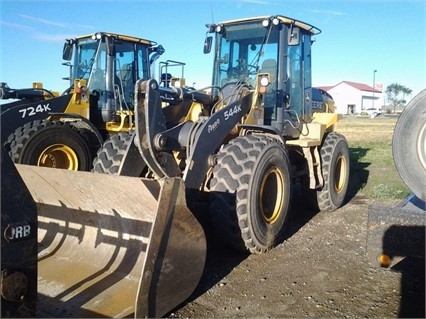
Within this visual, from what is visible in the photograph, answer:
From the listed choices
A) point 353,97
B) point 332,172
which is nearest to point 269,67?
point 332,172

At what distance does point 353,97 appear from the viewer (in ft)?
247

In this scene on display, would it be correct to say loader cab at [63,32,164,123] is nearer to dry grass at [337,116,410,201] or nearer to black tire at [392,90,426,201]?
dry grass at [337,116,410,201]

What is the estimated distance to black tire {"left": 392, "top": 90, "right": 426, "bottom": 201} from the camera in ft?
10.0

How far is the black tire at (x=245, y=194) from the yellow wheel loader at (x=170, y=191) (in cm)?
1

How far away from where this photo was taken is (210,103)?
18.8 feet

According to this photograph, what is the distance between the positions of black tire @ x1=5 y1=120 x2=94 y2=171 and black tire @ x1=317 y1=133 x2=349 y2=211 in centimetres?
410

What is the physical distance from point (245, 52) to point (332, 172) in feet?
7.71

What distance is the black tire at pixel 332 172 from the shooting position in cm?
661

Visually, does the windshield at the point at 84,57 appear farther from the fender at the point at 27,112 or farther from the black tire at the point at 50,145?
the black tire at the point at 50,145

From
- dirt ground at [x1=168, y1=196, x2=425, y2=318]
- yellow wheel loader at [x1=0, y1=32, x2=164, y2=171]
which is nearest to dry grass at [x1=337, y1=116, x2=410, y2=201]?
dirt ground at [x1=168, y1=196, x2=425, y2=318]

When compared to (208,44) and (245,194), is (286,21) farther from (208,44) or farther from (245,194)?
(245,194)

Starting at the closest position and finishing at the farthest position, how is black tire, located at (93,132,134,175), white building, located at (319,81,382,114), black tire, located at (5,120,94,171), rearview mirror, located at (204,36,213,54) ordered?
black tire, located at (93,132,134,175) < rearview mirror, located at (204,36,213,54) < black tire, located at (5,120,94,171) < white building, located at (319,81,382,114)

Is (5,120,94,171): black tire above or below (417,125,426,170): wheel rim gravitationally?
below

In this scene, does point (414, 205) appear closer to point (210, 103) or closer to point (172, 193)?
point (172, 193)
